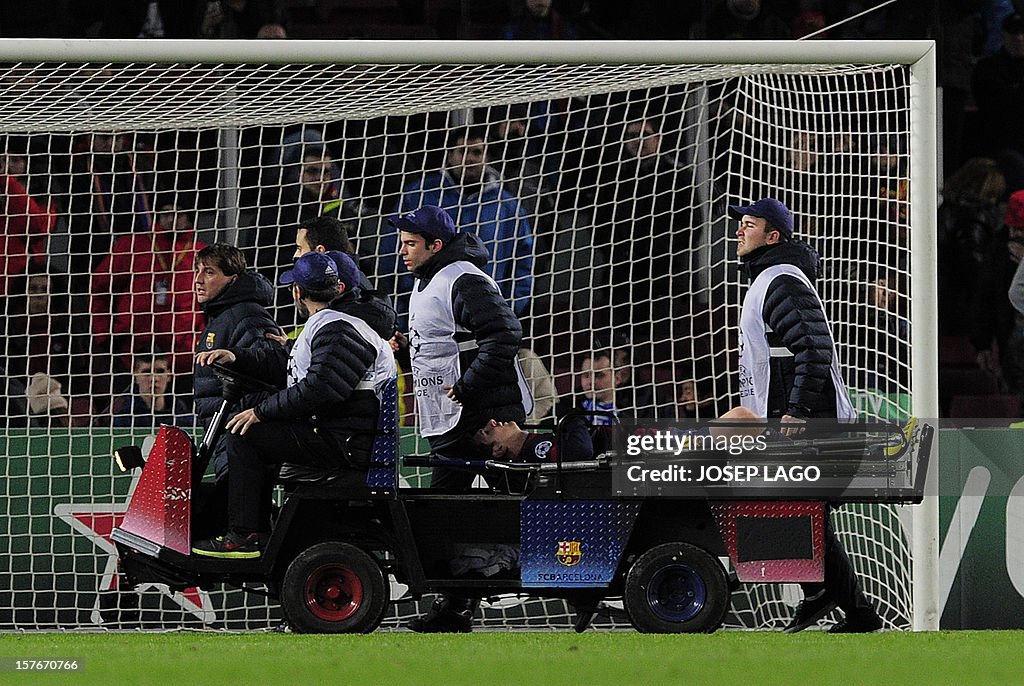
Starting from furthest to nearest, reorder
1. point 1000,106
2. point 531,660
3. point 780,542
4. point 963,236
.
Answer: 1. point 1000,106
2. point 963,236
3. point 780,542
4. point 531,660

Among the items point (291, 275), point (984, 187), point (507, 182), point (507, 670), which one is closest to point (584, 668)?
point (507, 670)

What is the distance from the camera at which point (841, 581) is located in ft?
19.1

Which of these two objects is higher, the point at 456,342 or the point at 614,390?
the point at 456,342

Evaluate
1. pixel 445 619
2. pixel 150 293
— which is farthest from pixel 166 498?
pixel 150 293

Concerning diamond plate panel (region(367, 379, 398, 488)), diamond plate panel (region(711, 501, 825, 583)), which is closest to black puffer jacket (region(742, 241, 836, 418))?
diamond plate panel (region(711, 501, 825, 583))

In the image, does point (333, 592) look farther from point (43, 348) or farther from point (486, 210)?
point (43, 348)

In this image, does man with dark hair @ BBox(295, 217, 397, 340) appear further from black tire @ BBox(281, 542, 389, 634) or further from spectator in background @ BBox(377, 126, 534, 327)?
black tire @ BBox(281, 542, 389, 634)

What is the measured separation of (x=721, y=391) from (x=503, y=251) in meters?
1.17

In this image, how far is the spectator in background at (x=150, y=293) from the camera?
22.5 feet

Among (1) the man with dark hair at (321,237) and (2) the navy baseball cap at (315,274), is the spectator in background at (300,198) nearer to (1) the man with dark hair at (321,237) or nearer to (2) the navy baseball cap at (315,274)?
(1) the man with dark hair at (321,237)

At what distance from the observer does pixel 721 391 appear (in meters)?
6.81

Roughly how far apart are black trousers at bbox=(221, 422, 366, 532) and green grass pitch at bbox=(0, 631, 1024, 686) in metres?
0.50

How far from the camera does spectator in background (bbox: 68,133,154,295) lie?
22.4 ft

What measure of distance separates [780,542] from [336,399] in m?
1.73
